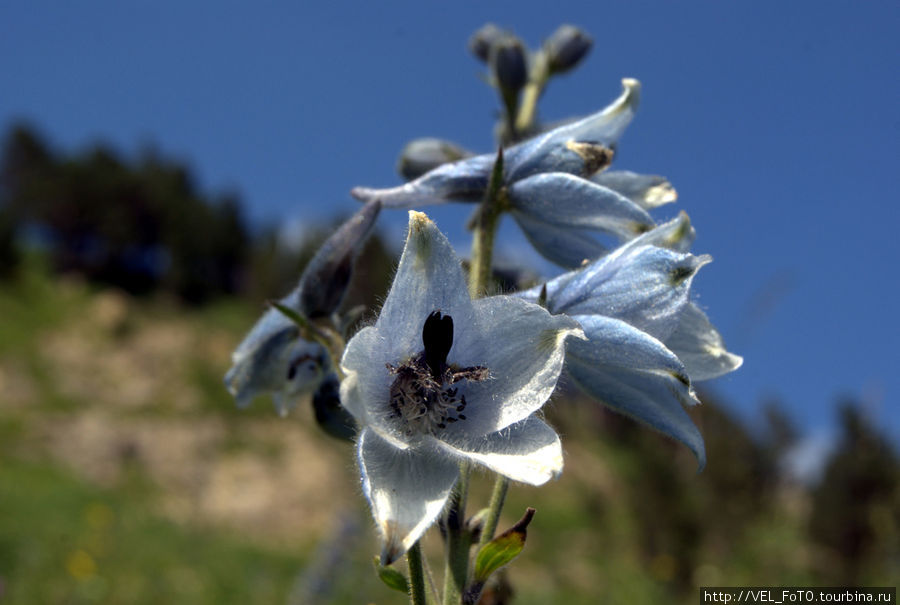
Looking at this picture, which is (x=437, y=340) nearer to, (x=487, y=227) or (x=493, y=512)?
(x=493, y=512)

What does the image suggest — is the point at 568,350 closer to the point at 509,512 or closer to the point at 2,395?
the point at 509,512

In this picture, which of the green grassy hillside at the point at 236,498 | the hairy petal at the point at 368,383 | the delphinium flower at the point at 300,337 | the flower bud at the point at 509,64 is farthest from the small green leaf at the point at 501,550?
the green grassy hillside at the point at 236,498

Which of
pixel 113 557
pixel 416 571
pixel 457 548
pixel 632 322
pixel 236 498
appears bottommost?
pixel 236 498

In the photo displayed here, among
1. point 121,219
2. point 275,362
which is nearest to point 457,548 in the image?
point 275,362

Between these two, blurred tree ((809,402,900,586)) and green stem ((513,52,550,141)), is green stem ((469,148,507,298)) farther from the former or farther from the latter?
blurred tree ((809,402,900,586))

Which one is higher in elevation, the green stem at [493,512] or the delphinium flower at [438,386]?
the delphinium flower at [438,386]

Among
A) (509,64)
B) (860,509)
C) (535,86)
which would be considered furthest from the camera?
(860,509)

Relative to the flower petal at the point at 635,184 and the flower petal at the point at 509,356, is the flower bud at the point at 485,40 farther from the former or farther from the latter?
the flower petal at the point at 509,356
